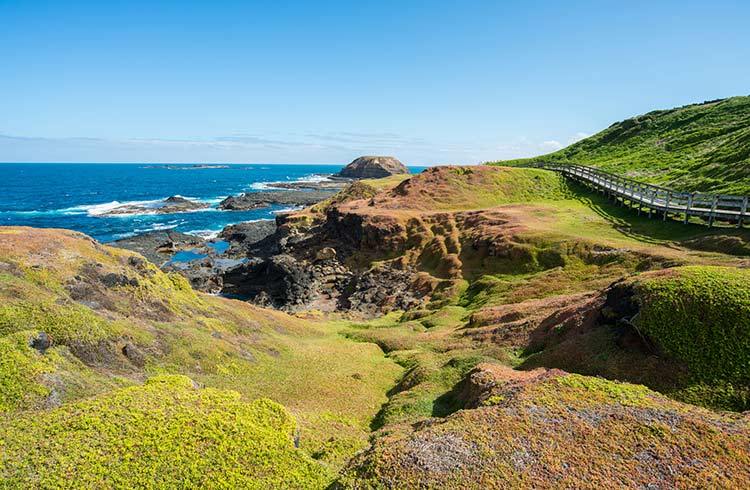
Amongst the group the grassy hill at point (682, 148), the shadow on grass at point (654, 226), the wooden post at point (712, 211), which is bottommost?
the shadow on grass at point (654, 226)

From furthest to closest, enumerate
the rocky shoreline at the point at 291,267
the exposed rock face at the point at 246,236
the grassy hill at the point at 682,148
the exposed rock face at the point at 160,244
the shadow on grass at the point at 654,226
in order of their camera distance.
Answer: the exposed rock face at the point at 246,236
the exposed rock face at the point at 160,244
the grassy hill at the point at 682,148
the rocky shoreline at the point at 291,267
the shadow on grass at the point at 654,226

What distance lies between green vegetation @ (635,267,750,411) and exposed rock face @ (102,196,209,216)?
114m

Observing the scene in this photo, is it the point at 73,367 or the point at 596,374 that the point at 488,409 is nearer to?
the point at 596,374

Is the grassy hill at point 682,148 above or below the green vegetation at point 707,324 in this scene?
above

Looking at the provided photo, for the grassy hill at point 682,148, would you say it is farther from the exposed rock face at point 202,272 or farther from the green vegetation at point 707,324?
the exposed rock face at point 202,272

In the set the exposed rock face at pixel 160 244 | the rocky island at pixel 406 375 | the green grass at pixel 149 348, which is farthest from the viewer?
the exposed rock face at pixel 160 244

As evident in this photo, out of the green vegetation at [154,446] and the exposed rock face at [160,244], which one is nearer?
the green vegetation at [154,446]

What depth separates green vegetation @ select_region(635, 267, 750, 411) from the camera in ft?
40.7

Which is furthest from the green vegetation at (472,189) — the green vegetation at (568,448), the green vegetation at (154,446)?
the green vegetation at (154,446)

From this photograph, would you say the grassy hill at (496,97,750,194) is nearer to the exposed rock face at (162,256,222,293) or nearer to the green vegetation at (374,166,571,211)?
the green vegetation at (374,166,571,211)

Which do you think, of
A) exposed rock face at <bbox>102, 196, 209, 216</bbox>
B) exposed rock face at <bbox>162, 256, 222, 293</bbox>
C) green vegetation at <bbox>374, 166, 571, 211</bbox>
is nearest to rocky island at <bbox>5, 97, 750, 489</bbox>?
exposed rock face at <bbox>162, 256, 222, 293</bbox>

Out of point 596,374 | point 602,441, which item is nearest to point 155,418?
point 602,441

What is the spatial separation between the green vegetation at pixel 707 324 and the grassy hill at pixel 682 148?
31.1 meters

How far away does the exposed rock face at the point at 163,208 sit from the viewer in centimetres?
10682
